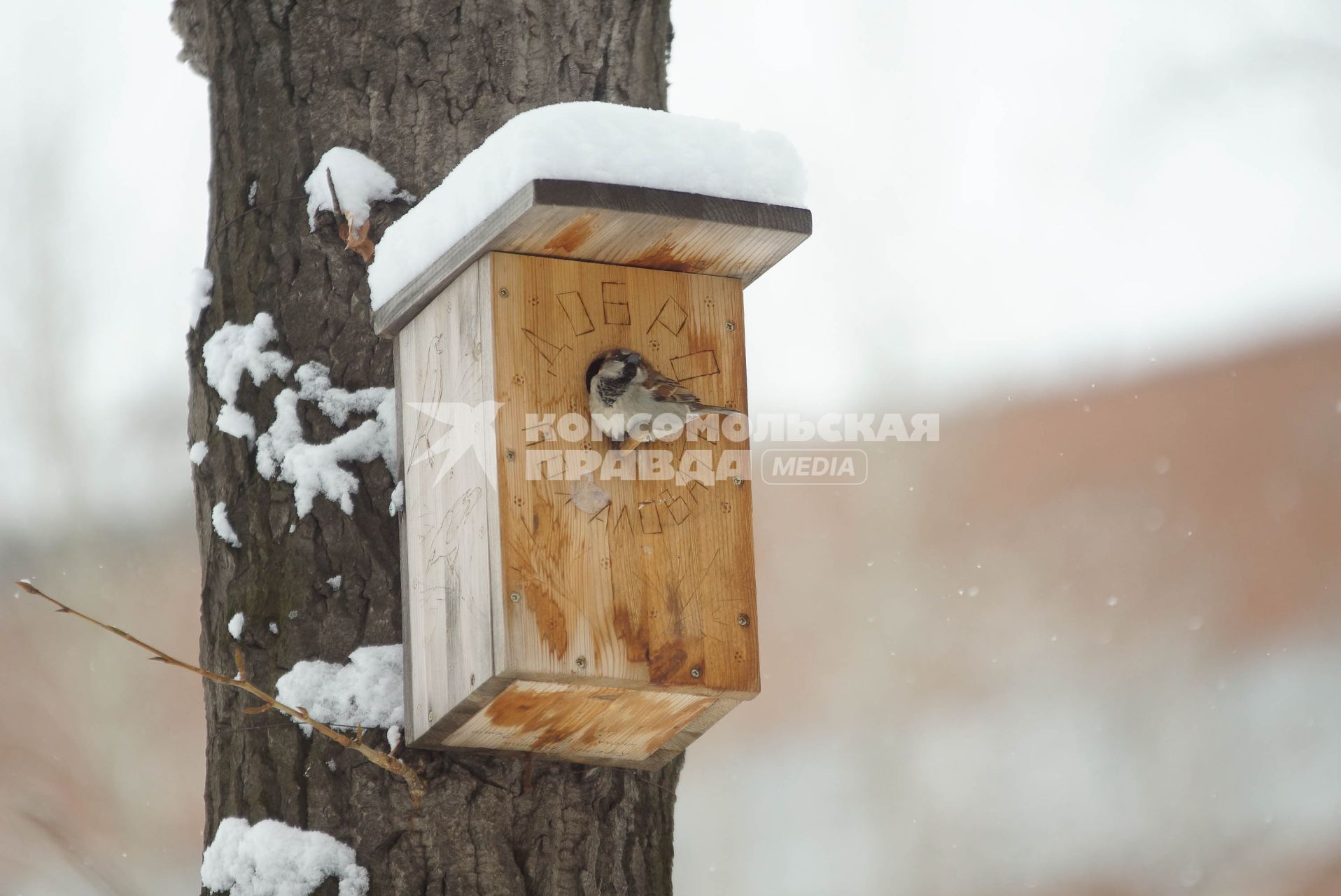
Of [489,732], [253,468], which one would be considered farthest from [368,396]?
[489,732]

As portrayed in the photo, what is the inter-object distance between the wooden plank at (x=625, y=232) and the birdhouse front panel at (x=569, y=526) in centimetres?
3

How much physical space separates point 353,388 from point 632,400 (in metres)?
0.60

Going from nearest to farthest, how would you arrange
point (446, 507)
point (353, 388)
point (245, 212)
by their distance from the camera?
point (446, 507) → point (353, 388) → point (245, 212)

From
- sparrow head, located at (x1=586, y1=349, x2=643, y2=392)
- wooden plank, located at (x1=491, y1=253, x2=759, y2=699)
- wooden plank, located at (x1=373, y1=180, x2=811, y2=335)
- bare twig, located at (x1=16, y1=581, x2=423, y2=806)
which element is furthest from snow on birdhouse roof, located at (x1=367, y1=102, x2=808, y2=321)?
bare twig, located at (x1=16, y1=581, x2=423, y2=806)

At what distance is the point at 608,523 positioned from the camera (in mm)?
1955

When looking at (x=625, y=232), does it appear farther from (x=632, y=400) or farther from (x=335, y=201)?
(x=335, y=201)

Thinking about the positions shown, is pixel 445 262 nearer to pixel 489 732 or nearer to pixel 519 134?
pixel 519 134

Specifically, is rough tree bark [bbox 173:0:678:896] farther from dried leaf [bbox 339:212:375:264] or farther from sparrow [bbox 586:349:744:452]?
sparrow [bbox 586:349:744:452]

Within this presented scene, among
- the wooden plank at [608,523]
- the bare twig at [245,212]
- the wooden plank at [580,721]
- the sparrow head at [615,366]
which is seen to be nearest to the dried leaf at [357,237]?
the bare twig at [245,212]

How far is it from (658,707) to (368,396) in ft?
2.38

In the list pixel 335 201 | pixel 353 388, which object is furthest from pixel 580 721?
pixel 335 201

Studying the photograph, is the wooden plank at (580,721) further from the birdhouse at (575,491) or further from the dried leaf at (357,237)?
the dried leaf at (357,237)

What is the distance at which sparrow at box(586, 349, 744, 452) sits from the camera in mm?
1937

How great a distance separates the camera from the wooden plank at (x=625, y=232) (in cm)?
191
